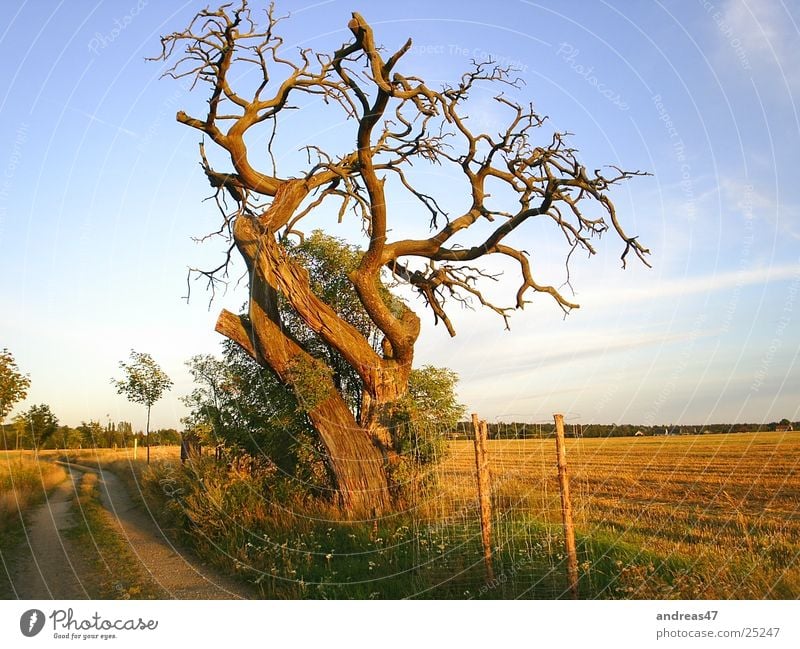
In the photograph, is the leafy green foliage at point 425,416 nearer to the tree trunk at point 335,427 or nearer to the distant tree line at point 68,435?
the tree trunk at point 335,427

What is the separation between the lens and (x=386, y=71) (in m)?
13.2

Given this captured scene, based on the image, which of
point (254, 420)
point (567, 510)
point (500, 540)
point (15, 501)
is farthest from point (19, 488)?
point (567, 510)

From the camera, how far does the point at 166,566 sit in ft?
40.8

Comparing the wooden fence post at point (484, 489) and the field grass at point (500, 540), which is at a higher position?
the wooden fence post at point (484, 489)

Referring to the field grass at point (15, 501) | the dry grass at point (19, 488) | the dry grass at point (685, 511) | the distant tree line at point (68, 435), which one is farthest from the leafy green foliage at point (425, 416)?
the distant tree line at point (68, 435)

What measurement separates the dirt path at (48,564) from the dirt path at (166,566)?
44.8 inches

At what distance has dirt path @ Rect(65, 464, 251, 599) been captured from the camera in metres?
10.5

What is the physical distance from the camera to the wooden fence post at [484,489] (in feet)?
31.3

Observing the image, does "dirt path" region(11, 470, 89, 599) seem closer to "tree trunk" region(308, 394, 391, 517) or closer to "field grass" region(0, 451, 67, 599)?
"field grass" region(0, 451, 67, 599)

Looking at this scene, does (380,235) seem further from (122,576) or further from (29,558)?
(29,558)

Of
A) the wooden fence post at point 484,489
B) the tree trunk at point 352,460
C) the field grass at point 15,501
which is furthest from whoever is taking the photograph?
the tree trunk at point 352,460

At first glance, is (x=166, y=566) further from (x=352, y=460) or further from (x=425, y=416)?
(x=425, y=416)

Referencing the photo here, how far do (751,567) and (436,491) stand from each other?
231 inches
